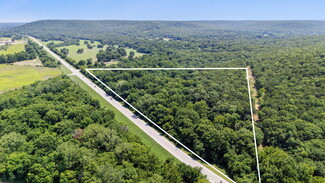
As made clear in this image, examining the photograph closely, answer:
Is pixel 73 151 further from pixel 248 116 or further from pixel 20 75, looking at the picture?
pixel 20 75

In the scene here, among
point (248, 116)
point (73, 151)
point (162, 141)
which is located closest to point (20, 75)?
point (73, 151)

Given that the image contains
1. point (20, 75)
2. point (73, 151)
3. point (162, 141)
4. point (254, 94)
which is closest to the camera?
point (73, 151)

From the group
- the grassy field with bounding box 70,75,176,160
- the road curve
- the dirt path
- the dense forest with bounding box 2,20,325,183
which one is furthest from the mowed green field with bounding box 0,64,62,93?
the dirt path

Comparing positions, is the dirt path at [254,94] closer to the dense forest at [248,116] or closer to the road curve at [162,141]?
the dense forest at [248,116]

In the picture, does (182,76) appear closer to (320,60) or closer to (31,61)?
(320,60)

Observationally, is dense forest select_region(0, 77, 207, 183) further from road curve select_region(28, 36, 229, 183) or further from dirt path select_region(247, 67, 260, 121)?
dirt path select_region(247, 67, 260, 121)

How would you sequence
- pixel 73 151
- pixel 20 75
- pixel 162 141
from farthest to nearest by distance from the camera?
pixel 20 75 < pixel 162 141 < pixel 73 151

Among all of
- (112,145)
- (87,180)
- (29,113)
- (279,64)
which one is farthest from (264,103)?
(29,113)
